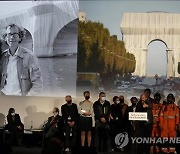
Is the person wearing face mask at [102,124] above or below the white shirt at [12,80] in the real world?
below

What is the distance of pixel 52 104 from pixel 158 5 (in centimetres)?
365

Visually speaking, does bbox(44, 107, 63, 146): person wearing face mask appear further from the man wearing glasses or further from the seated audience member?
the man wearing glasses

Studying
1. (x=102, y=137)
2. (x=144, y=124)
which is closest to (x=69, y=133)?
(x=102, y=137)

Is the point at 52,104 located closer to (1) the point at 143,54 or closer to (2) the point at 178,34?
(1) the point at 143,54

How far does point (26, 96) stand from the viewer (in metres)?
10.8

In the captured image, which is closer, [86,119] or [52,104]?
[86,119]

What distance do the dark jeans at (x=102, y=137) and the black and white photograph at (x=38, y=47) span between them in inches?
57.9

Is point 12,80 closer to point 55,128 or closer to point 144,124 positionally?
point 55,128

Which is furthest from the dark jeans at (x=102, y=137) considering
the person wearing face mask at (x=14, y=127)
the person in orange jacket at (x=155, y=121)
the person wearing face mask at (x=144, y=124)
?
the person wearing face mask at (x=14, y=127)

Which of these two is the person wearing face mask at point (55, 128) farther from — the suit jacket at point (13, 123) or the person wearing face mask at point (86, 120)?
A: the suit jacket at point (13, 123)

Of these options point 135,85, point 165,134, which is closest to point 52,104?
point 135,85

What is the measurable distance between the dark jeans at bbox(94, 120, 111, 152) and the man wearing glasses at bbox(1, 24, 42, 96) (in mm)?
2251

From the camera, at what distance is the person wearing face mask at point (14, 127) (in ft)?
31.6

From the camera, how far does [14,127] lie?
970 cm
